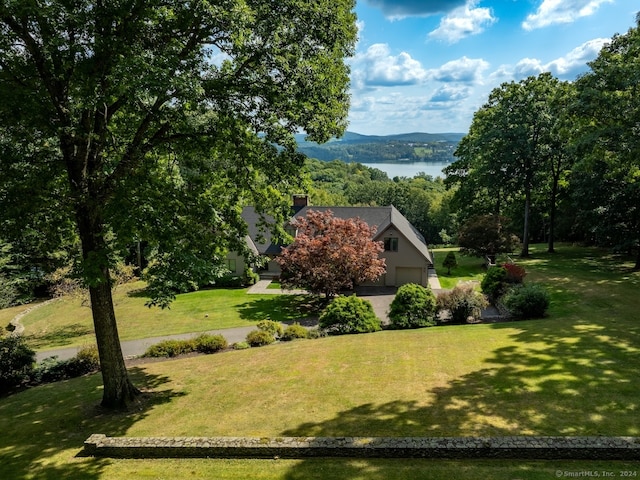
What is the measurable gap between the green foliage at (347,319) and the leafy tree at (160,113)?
33.5 ft

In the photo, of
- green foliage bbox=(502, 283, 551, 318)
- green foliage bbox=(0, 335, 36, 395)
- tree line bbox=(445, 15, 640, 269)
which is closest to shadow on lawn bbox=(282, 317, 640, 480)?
green foliage bbox=(502, 283, 551, 318)

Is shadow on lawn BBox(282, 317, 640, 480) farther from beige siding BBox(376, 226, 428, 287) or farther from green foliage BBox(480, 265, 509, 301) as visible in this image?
beige siding BBox(376, 226, 428, 287)

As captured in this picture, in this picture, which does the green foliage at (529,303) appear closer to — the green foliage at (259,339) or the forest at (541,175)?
the forest at (541,175)

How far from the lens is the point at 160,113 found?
10.2 m

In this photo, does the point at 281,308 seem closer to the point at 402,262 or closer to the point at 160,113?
the point at 402,262

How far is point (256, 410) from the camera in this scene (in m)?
11.0

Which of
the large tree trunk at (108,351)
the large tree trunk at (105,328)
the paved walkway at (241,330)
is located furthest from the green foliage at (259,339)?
the large tree trunk at (108,351)

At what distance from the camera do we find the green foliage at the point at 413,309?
21.2 metres

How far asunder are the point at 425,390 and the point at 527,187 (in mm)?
32926

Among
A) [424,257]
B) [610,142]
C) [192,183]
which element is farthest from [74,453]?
[424,257]

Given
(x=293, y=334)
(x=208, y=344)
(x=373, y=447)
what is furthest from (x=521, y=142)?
(x=373, y=447)

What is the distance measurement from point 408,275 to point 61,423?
28.4 metres

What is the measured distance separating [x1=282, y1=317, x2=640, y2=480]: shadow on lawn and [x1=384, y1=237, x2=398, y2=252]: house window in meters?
21.2

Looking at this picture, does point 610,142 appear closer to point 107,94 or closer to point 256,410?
point 256,410
